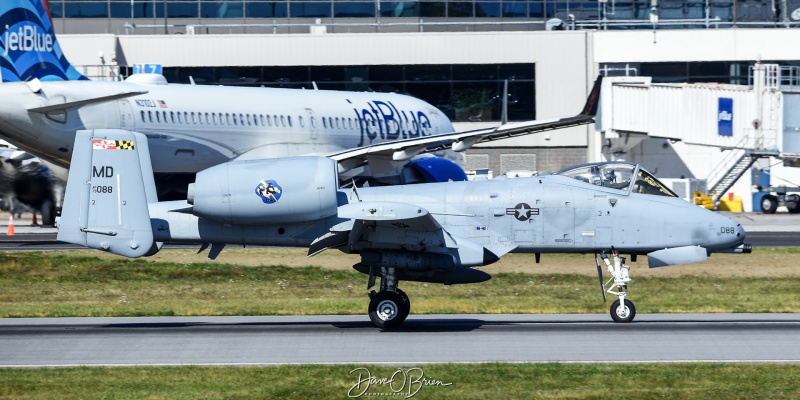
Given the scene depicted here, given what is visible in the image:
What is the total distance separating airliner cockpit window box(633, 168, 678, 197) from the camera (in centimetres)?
2036

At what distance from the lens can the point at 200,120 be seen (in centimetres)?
3919

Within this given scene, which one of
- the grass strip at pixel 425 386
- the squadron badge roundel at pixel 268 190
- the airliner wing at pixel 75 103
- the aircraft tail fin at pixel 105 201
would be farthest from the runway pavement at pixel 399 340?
the airliner wing at pixel 75 103

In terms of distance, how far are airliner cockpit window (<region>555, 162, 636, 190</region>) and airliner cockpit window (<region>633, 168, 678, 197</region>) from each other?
0.49 feet

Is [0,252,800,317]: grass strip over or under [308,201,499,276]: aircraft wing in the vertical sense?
under

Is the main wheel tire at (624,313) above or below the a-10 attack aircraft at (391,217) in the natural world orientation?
below

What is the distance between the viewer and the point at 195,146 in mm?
39312

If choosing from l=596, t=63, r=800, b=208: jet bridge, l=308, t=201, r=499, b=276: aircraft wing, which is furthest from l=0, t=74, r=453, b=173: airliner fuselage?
l=308, t=201, r=499, b=276: aircraft wing

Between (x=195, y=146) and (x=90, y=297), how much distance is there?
47.4ft

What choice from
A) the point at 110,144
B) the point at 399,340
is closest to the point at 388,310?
the point at 399,340

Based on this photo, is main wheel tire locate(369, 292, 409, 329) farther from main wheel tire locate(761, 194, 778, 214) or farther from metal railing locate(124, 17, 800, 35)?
metal railing locate(124, 17, 800, 35)

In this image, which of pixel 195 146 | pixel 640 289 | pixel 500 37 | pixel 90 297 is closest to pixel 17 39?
pixel 195 146

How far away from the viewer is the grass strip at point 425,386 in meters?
14.3

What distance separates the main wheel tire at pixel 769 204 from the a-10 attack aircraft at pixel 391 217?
110ft

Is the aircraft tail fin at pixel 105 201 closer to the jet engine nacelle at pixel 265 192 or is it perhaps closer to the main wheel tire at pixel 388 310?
the jet engine nacelle at pixel 265 192
